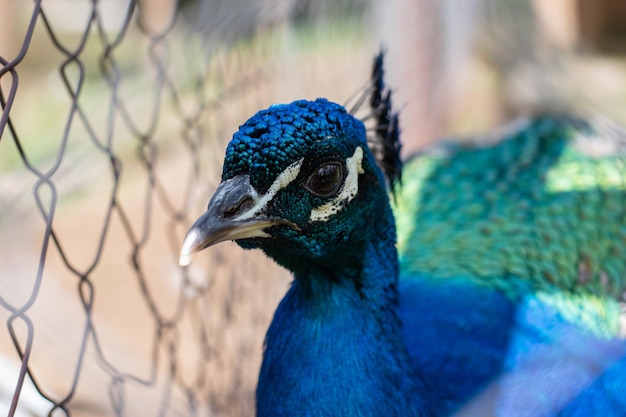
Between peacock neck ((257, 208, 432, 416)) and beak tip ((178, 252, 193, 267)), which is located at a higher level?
beak tip ((178, 252, 193, 267))

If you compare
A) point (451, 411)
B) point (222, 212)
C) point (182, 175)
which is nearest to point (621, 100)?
point (182, 175)

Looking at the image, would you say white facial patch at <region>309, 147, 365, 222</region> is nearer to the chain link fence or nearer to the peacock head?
the peacock head

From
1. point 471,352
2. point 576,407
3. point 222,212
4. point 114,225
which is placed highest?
point 114,225

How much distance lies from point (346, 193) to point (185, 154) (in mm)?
2748

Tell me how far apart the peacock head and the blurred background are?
0.32 meters

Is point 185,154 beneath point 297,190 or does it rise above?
above

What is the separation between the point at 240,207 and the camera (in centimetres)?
99

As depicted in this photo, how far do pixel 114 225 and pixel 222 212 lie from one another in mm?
2265

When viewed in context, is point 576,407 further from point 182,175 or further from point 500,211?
point 182,175

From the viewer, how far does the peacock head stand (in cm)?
99

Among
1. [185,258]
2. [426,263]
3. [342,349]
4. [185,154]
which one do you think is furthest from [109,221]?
[185,154]

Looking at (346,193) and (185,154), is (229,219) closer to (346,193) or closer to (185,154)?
(346,193)

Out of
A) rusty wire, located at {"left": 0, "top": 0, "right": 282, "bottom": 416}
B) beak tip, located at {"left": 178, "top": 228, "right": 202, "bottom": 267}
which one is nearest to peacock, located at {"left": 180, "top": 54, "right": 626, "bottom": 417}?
beak tip, located at {"left": 178, "top": 228, "right": 202, "bottom": 267}

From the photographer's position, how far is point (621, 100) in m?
4.25
